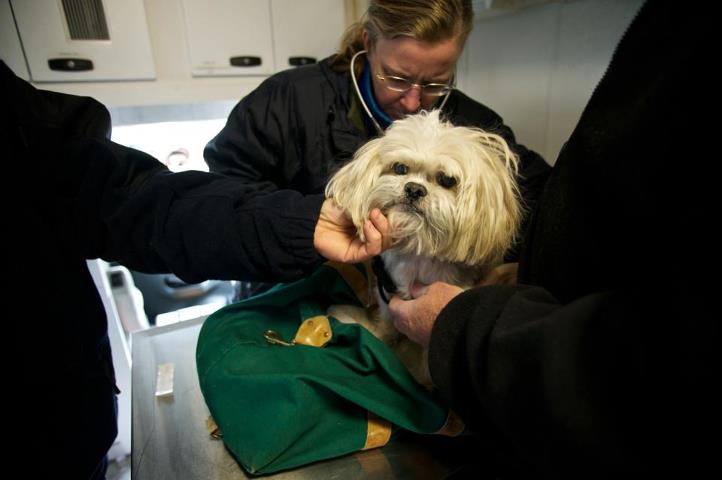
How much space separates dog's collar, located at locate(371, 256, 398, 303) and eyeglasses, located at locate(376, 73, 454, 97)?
48 centimetres

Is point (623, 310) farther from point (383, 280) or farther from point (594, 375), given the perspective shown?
point (383, 280)

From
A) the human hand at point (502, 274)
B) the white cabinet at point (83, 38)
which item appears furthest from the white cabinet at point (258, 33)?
the human hand at point (502, 274)

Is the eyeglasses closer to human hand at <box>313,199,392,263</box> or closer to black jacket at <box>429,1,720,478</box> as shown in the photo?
human hand at <box>313,199,392,263</box>

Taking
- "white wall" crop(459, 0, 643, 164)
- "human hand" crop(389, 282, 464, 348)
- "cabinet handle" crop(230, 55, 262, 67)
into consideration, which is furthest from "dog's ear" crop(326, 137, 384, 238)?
"cabinet handle" crop(230, 55, 262, 67)

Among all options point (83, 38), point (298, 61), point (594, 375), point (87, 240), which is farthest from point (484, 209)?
point (83, 38)

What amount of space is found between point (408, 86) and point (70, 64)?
3.62 feet

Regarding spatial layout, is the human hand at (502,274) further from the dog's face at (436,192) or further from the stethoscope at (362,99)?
the stethoscope at (362,99)

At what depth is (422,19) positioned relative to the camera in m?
1.03

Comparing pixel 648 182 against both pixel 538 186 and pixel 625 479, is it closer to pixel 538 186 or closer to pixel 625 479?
pixel 625 479

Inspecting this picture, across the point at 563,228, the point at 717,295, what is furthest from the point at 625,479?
the point at 563,228

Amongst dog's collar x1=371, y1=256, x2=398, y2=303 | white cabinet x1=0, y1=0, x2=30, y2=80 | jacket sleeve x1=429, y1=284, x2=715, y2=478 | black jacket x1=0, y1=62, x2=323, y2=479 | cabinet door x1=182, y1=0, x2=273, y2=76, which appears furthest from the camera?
cabinet door x1=182, y1=0, x2=273, y2=76

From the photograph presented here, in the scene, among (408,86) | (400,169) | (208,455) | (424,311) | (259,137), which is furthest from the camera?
(259,137)

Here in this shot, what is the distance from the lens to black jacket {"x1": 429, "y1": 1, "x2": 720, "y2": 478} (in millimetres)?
325

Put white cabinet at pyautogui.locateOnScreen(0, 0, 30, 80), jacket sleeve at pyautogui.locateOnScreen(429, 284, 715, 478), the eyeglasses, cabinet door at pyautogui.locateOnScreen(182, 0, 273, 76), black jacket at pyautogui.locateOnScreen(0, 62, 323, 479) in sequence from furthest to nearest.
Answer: cabinet door at pyautogui.locateOnScreen(182, 0, 273, 76) < white cabinet at pyautogui.locateOnScreen(0, 0, 30, 80) < the eyeglasses < black jacket at pyautogui.locateOnScreen(0, 62, 323, 479) < jacket sleeve at pyautogui.locateOnScreen(429, 284, 715, 478)
